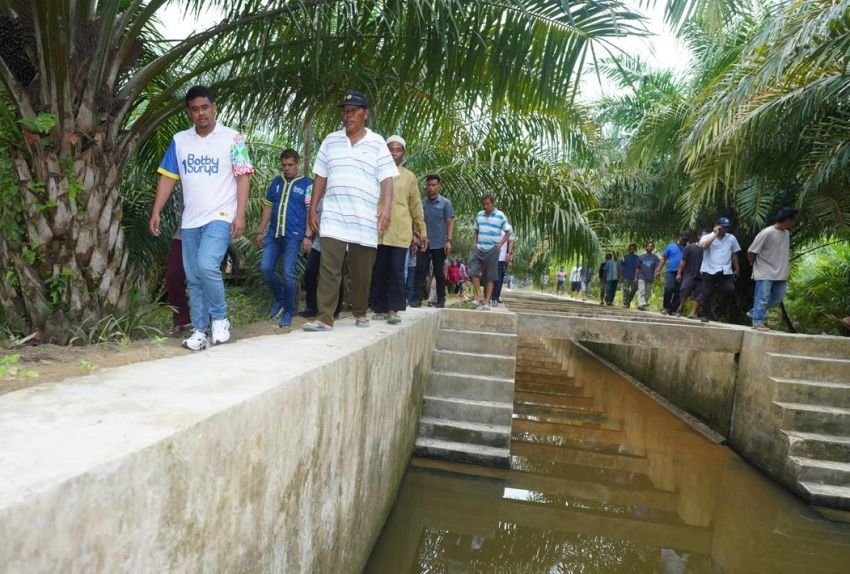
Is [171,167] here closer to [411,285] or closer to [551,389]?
[411,285]

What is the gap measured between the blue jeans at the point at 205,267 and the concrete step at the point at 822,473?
15.8 feet

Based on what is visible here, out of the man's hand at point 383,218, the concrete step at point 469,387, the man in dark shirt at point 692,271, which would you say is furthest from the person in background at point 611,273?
the man's hand at point 383,218

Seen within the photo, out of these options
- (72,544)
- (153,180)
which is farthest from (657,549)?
(153,180)

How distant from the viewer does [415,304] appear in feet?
20.9

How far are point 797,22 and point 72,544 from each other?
6350mm

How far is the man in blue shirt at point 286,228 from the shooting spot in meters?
4.41

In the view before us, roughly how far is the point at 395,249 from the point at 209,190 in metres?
1.65

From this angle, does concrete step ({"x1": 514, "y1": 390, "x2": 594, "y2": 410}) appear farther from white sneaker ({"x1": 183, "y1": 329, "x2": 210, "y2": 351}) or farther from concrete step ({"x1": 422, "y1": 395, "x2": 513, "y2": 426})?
white sneaker ({"x1": 183, "y1": 329, "x2": 210, "y2": 351})

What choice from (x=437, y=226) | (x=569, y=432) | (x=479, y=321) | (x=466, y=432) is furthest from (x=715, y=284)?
(x=466, y=432)

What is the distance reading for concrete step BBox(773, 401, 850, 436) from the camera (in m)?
4.82

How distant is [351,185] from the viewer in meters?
3.42

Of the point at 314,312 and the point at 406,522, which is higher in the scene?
the point at 314,312

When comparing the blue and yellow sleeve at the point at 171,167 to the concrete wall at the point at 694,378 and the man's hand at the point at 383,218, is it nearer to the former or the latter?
the man's hand at the point at 383,218

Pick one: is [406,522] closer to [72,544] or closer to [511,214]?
[72,544]
